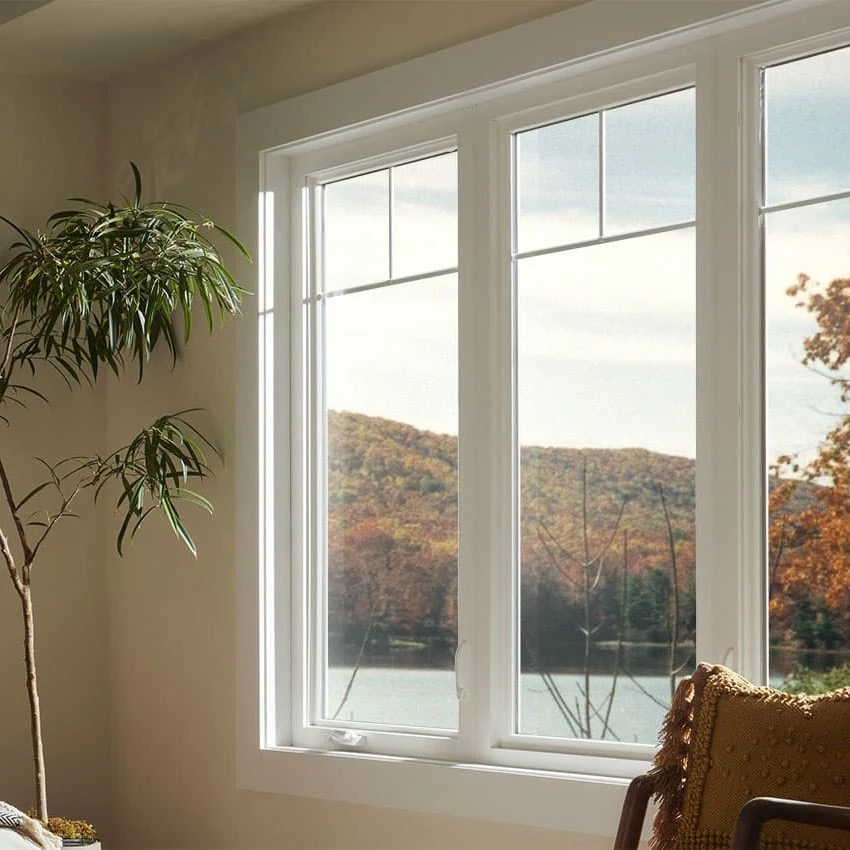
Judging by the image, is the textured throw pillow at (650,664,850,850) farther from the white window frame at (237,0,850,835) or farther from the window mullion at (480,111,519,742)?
the window mullion at (480,111,519,742)

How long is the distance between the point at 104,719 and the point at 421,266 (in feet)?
5.52

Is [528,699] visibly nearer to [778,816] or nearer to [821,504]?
[821,504]

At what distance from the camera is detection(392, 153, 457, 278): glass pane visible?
10.5 ft

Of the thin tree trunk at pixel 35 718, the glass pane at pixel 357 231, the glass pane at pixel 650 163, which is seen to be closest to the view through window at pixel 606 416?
the glass pane at pixel 650 163

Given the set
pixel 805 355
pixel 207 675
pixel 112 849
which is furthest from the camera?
pixel 112 849

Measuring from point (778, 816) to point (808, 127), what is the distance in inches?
55.7

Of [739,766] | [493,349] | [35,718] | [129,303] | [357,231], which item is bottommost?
[35,718]

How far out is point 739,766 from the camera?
2.12m

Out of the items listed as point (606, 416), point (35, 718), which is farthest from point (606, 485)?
point (35, 718)

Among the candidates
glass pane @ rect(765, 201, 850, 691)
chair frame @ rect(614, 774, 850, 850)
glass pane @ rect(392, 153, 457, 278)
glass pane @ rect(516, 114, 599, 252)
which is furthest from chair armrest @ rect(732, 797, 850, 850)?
glass pane @ rect(392, 153, 457, 278)

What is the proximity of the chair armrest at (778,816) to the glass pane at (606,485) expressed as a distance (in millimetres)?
865

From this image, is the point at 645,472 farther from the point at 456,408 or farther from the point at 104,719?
the point at 104,719

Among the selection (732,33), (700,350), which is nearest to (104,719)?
(700,350)

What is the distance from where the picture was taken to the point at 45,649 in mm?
3715
